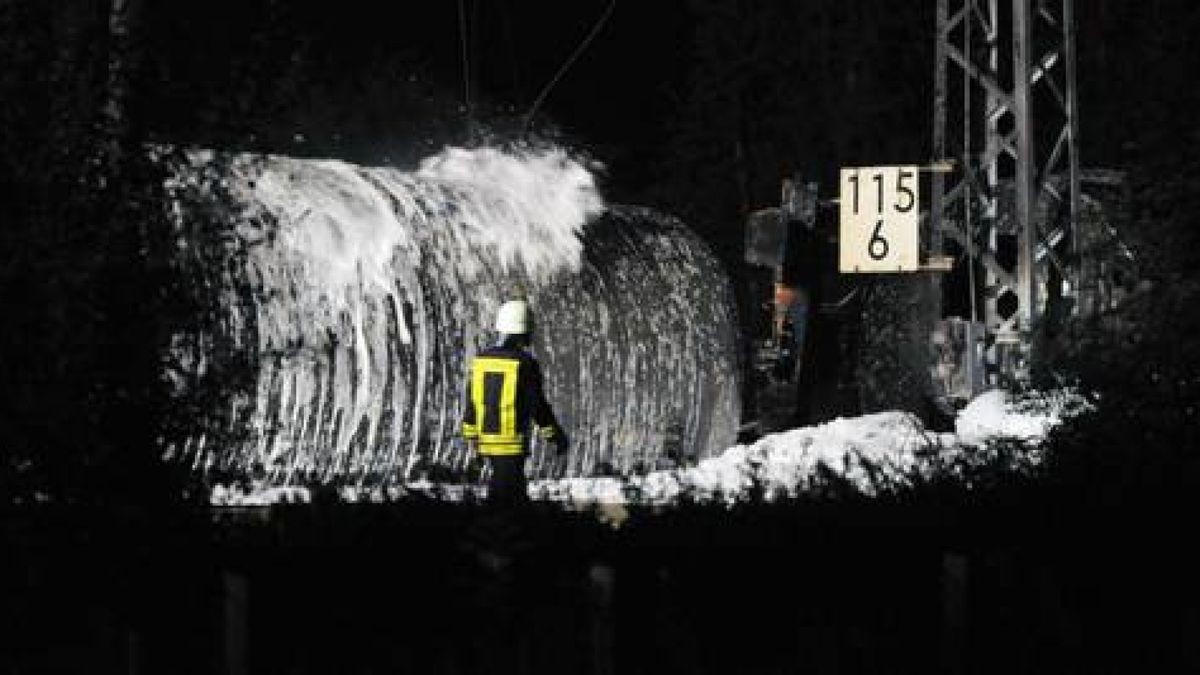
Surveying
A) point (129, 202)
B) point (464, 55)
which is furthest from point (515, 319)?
point (464, 55)

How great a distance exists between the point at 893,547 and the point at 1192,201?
533cm

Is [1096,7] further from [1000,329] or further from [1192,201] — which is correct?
[1192,201]

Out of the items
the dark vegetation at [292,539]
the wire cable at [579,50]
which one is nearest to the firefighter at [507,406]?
the dark vegetation at [292,539]

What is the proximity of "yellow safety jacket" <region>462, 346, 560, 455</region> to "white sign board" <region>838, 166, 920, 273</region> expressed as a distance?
40.8 feet

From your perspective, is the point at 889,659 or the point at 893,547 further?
the point at 893,547

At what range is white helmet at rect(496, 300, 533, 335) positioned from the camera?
1639 centimetres

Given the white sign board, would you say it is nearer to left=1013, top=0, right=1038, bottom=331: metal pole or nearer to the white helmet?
left=1013, top=0, right=1038, bottom=331: metal pole

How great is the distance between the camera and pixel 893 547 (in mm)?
13297

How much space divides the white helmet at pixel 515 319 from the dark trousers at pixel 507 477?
2.50 ft

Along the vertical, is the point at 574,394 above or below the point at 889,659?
above

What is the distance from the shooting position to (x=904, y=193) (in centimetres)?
2852

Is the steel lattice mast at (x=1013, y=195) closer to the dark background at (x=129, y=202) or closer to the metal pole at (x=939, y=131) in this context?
the metal pole at (x=939, y=131)

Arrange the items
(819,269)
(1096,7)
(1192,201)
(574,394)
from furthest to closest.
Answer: (1096,7) < (819,269) < (574,394) < (1192,201)

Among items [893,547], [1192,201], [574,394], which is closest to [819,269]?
[574,394]
